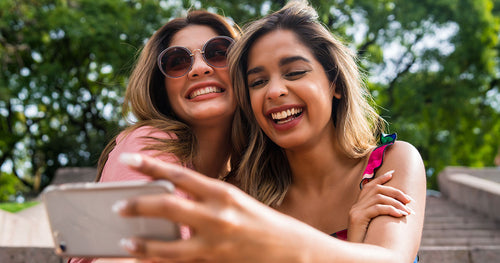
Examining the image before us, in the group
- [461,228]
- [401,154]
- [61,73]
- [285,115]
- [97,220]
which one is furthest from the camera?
[61,73]

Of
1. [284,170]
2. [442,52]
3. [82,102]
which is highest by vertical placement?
[284,170]

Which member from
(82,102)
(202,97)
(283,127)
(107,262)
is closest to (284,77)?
(283,127)

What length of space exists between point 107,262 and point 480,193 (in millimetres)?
7552

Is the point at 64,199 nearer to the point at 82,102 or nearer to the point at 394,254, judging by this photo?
the point at 394,254

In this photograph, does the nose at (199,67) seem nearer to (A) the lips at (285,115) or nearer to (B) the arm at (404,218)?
(A) the lips at (285,115)

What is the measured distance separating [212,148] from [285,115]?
83 centimetres

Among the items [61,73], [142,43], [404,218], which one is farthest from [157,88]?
[61,73]

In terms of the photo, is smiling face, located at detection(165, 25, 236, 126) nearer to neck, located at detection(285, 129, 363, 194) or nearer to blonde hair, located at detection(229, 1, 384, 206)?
blonde hair, located at detection(229, 1, 384, 206)

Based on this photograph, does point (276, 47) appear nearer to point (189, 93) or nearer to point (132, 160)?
point (189, 93)

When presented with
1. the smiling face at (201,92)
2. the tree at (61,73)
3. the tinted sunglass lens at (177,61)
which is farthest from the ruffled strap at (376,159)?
the tree at (61,73)

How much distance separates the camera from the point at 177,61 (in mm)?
2994

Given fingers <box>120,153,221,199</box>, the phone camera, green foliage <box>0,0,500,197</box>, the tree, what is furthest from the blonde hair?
green foliage <box>0,0,500,197</box>

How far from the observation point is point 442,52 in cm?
1324

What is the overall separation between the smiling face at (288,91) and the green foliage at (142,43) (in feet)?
26.4
